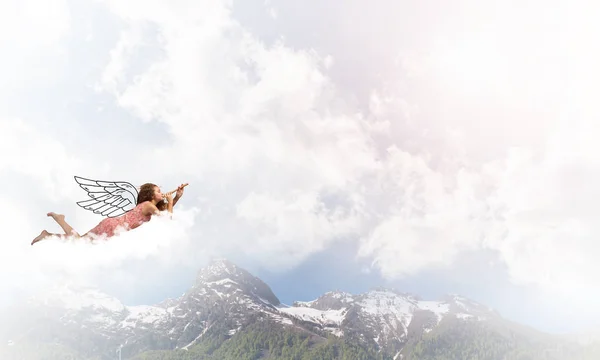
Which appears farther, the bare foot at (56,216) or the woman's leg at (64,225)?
the woman's leg at (64,225)

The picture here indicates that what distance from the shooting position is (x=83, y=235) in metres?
19.6

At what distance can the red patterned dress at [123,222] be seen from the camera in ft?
62.6

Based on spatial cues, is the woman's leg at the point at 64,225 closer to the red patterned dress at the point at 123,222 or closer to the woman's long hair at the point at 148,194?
the red patterned dress at the point at 123,222

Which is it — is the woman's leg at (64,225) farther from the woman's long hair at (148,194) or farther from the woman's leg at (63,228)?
the woman's long hair at (148,194)

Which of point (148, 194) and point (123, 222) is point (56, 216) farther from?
point (148, 194)

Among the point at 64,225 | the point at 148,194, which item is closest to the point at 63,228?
the point at 64,225

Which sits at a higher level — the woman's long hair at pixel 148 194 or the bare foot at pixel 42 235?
the woman's long hair at pixel 148 194

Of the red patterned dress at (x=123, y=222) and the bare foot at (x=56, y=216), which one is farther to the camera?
the bare foot at (x=56, y=216)

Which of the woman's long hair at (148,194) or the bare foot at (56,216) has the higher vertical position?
the woman's long hair at (148,194)

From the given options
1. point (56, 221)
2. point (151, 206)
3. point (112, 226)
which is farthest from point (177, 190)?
point (56, 221)

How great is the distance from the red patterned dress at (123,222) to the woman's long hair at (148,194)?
0.29 metres

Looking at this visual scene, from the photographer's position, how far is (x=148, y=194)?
63.5 ft

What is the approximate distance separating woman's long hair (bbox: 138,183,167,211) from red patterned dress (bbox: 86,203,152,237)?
0.29m

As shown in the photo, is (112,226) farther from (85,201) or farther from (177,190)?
(177,190)
